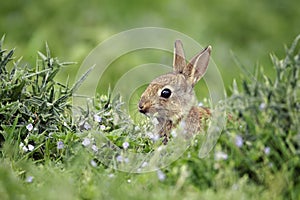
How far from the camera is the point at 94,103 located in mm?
6926

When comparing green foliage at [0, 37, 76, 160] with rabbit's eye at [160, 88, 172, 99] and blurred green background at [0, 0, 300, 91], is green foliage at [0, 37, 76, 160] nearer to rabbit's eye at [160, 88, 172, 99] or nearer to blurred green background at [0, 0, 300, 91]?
rabbit's eye at [160, 88, 172, 99]

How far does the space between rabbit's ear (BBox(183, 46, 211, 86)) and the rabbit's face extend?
0.11m

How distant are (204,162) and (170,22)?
6532 millimetres

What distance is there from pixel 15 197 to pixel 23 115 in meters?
1.68

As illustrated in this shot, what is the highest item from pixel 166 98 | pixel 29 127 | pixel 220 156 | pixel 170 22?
pixel 170 22

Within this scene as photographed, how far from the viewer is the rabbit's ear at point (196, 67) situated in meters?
6.88

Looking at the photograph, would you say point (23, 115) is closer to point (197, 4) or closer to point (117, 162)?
point (117, 162)

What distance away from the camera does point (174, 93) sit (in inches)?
269

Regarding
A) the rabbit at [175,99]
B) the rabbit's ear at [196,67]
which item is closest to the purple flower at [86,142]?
the rabbit at [175,99]

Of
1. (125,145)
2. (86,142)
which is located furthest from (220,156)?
(86,142)

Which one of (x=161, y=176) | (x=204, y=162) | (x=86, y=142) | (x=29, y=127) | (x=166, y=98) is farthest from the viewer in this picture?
(x=166, y=98)

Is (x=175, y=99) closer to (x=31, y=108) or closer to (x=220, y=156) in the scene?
(x=31, y=108)

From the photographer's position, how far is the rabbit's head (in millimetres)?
6715

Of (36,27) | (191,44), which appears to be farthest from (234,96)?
(36,27)
